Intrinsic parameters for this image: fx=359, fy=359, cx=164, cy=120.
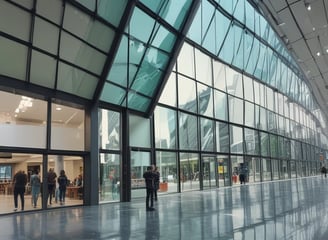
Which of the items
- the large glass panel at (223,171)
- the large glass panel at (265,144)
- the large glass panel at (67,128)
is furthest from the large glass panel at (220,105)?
the large glass panel at (67,128)

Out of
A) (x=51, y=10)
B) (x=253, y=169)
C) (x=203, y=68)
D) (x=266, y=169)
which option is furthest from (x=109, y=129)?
(x=266, y=169)

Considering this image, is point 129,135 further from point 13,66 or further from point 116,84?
point 13,66

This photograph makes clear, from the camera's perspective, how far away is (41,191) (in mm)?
12148

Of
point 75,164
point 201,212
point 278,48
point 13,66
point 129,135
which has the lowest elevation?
point 201,212

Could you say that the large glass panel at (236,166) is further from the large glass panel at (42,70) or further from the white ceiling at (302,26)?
the large glass panel at (42,70)

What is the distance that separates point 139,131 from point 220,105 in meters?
8.77

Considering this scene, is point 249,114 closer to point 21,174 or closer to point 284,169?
point 284,169

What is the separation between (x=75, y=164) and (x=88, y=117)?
1852 millimetres

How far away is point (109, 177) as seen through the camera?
580 inches

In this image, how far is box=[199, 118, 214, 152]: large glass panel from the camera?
21500mm

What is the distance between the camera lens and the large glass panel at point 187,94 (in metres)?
19.6

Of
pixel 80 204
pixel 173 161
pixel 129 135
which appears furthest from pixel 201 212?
pixel 173 161

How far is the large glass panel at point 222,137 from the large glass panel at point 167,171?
209 inches

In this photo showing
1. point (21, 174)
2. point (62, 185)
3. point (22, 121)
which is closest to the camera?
point (21, 174)
